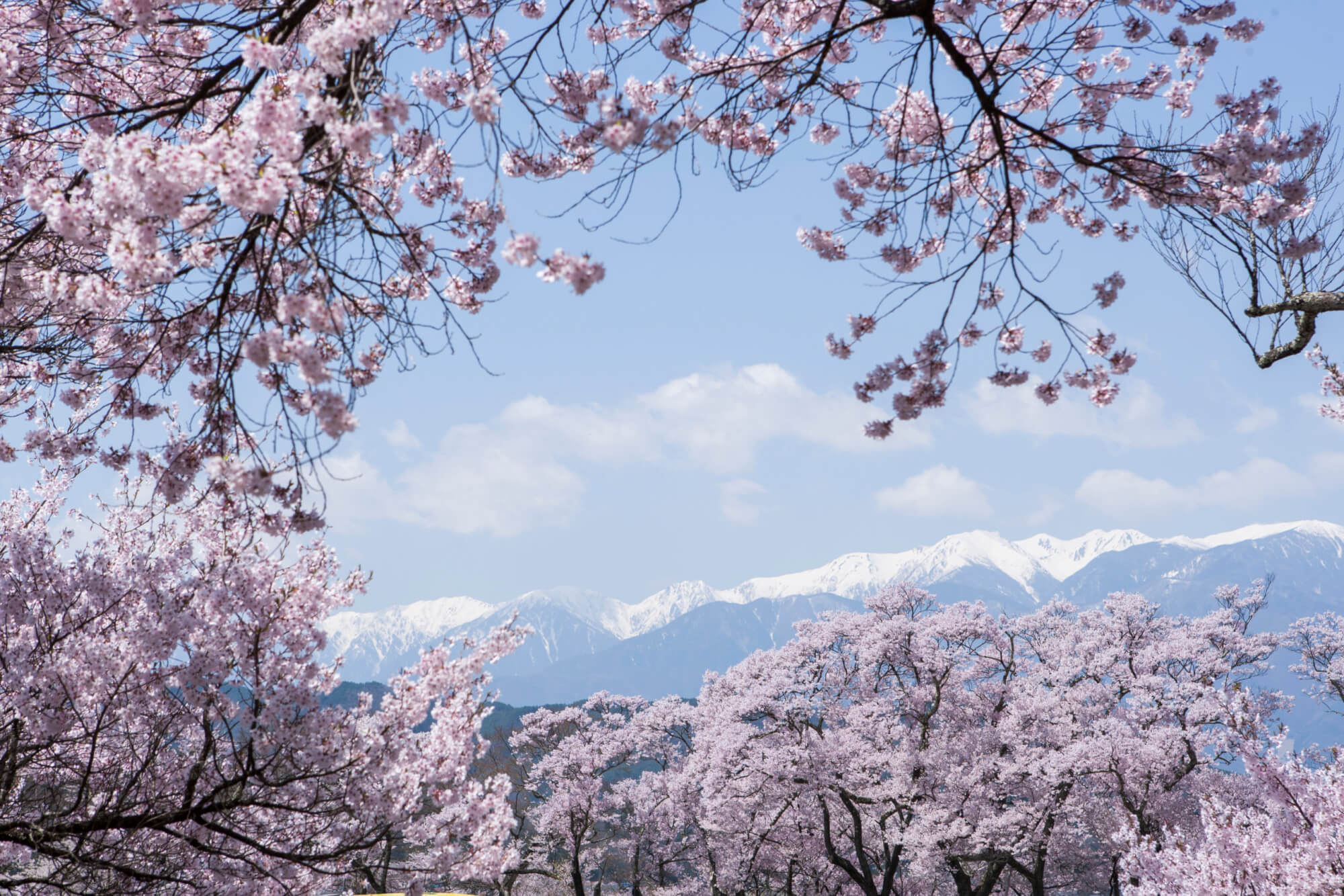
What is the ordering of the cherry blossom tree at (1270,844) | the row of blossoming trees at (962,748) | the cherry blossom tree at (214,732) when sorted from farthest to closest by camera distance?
the row of blossoming trees at (962,748), the cherry blossom tree at (1270,844), the cherry blossom tree at (214,732)

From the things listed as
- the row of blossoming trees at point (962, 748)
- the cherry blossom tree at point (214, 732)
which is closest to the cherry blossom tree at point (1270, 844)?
the row of blossoming trees at point (962, 748)

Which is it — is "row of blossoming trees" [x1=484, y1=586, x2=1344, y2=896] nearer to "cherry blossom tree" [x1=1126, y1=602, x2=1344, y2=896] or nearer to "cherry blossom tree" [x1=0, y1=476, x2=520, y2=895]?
"cherry blossom tree" [x1=1126, y1=602, x2=1344, y2=896]

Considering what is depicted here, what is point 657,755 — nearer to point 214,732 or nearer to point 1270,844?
point 1270,844

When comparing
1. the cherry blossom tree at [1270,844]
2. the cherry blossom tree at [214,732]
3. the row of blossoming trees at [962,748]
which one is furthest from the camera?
the row of blossoming trees at [962,748]

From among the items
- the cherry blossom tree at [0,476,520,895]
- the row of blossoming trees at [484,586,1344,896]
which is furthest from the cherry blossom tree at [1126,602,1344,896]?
the cherry blossom tree at [0,476,520,895]

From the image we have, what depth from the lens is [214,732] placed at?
6605 mm

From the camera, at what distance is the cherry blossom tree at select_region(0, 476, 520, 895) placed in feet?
17.4

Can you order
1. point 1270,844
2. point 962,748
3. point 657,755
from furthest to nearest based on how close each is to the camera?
point 657,755
point 962,748
point 1270,844

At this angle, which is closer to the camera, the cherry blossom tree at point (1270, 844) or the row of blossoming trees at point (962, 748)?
the cherry blossom tree at point (1270, 844)

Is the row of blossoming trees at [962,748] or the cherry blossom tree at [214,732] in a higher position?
the cherry blossom tree at [214,732]

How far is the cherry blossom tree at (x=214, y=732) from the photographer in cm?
530

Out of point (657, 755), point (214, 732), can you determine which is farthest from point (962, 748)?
point (214, 732)

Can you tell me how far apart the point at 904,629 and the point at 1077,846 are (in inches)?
454

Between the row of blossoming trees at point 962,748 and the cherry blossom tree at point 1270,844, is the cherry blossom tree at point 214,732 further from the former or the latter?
the row of blossoming trees at point 962,748
